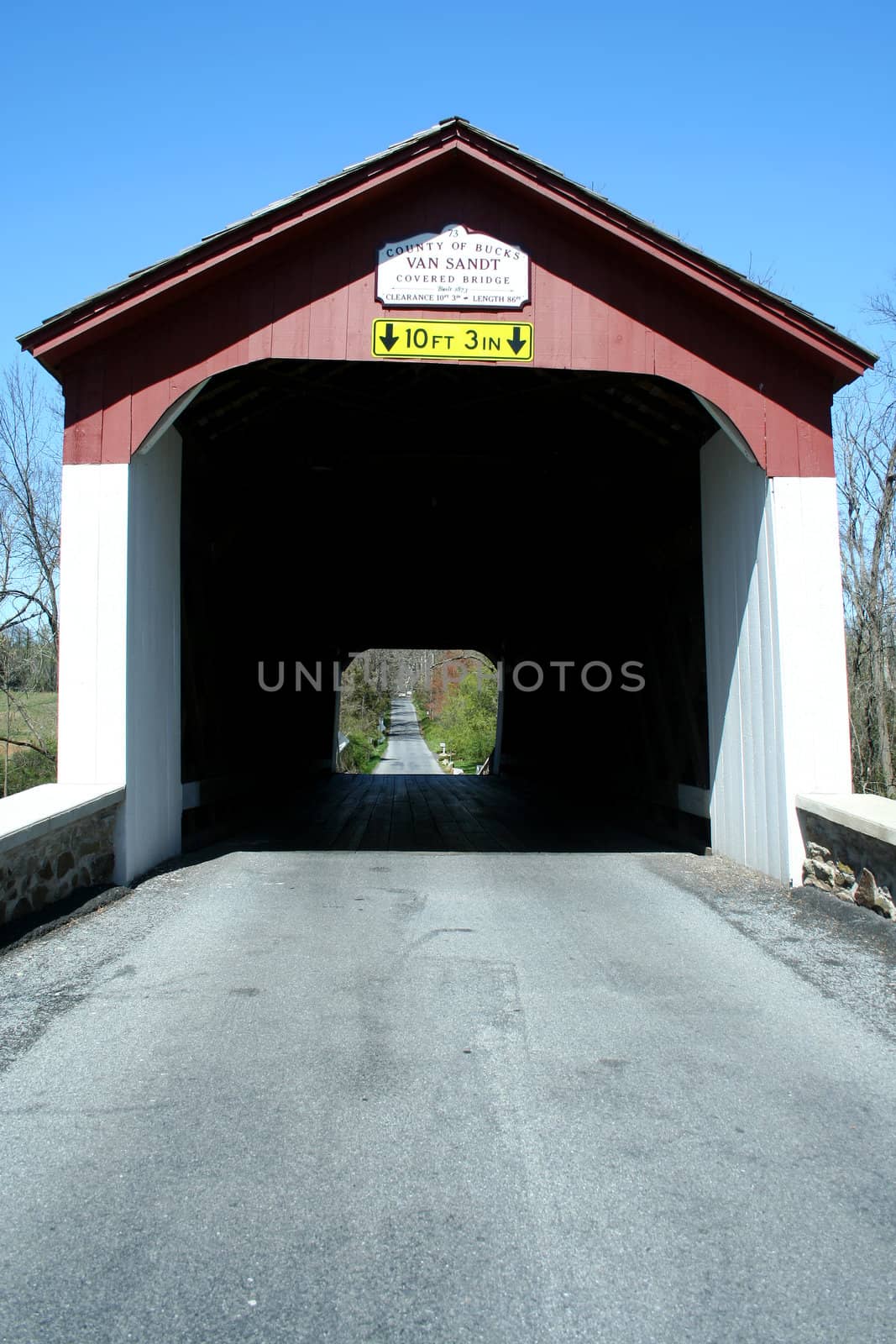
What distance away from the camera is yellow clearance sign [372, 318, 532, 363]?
22.4 ft

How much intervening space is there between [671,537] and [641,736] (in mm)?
2527

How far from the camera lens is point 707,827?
848 cm

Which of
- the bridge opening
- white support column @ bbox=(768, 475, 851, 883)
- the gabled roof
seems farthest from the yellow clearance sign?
the bridge opening

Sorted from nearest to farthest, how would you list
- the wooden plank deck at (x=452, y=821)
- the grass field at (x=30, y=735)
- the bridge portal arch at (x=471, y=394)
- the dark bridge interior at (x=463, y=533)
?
the bridge portal arch at (x=471, y=394) < the dark bridge interior at (x=463, y=533) < the wooden plank deck at (x=452, y=821) < the grass field at (x=30, y=735)

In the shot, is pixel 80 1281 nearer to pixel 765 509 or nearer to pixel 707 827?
pixel 765 509

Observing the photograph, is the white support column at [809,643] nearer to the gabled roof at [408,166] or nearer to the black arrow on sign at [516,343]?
the gabled roof at [408,166]

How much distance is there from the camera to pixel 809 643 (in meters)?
6.56

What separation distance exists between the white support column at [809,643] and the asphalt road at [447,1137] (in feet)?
4.23

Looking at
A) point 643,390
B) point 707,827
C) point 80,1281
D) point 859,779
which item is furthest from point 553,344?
point 859,779

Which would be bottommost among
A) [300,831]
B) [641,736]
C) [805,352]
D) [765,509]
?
[300,831]

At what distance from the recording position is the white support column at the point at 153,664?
6652 millimetres

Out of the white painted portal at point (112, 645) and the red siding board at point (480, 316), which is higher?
the red siding board at point (480, 316)

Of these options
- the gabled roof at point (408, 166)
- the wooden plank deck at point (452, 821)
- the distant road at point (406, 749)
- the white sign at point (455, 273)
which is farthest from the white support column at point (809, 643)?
A: the distant road at point (406, 749)

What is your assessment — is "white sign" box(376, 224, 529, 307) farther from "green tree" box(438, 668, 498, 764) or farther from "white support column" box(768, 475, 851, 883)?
"green tree" box(438, 668, 498, 764)
